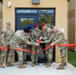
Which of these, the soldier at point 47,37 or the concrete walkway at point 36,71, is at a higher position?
the soldier at point 47,37

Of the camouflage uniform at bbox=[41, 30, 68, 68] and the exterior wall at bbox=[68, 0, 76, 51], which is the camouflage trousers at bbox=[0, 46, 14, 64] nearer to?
the camouflage uniform at bbox=[41, 30, 68, 68]

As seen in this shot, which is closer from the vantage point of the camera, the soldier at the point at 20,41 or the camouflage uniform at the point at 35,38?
the soldier at the point at 20,41

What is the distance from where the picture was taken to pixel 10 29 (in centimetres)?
1102

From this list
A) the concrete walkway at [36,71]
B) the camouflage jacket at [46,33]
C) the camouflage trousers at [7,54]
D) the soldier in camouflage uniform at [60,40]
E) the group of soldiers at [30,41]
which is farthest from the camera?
the camouflage jacket at [46,33]

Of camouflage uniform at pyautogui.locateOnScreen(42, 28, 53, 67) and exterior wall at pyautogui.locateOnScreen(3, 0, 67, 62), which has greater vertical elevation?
exterior wall at pyautogui.locateOnScreen(3, 0, 67, 62)

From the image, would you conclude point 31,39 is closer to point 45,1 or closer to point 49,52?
point 49,52

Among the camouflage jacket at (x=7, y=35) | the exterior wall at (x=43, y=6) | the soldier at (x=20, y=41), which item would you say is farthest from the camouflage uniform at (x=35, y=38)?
the exterior wall at (x=43, y=6)

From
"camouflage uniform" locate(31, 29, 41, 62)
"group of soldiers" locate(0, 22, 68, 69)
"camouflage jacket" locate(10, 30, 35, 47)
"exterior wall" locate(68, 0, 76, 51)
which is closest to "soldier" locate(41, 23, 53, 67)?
"group of soldiers" locate(0, 22, 68, 69)

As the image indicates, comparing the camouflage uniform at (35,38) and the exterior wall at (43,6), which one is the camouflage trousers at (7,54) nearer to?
the camouflage uniform at (35,38)

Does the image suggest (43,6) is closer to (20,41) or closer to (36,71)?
(20,41)

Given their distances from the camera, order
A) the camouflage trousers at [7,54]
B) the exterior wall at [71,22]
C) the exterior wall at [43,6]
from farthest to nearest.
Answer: the exterior wall at [71,22]
the exterior wall at [43,6]
the camouflage trousers at [7,54]

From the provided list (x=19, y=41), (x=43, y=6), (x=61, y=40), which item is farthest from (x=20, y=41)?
(x=43, y=6)

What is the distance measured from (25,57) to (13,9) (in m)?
2.29

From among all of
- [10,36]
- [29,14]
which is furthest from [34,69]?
[29,14]
